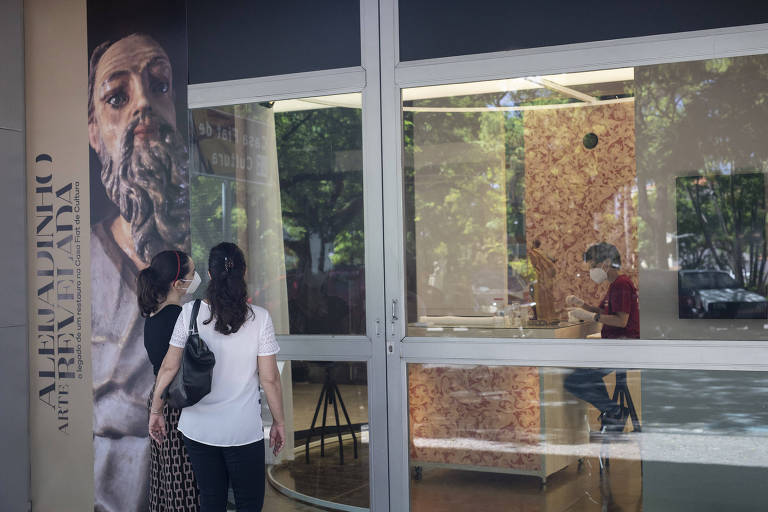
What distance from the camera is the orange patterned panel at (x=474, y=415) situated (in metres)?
4.04

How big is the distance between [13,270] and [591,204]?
353cm

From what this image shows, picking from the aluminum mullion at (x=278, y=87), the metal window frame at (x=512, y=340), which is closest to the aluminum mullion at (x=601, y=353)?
the metal window frame at (x=512, y=340)

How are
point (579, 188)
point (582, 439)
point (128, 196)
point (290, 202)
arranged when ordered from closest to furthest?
point (582, 439), point (579, 188), point (290, 202), point (128, 196)

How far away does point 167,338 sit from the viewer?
378cm

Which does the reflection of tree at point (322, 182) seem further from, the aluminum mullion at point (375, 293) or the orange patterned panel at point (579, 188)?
the orange patterned panel at point (579, 188)

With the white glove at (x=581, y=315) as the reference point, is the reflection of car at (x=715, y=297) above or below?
above

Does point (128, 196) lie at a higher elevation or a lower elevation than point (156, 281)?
higher

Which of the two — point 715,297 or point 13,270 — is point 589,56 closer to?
point 715,297

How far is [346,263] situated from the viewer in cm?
437

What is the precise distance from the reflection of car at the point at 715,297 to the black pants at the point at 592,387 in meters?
0.49

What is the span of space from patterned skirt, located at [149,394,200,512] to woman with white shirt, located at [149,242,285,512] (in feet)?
1.35

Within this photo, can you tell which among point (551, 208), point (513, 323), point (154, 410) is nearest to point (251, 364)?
point (154, 410)

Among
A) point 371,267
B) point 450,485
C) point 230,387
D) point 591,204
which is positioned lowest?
point 450,485

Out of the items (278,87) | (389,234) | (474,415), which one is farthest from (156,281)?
(474,415)
